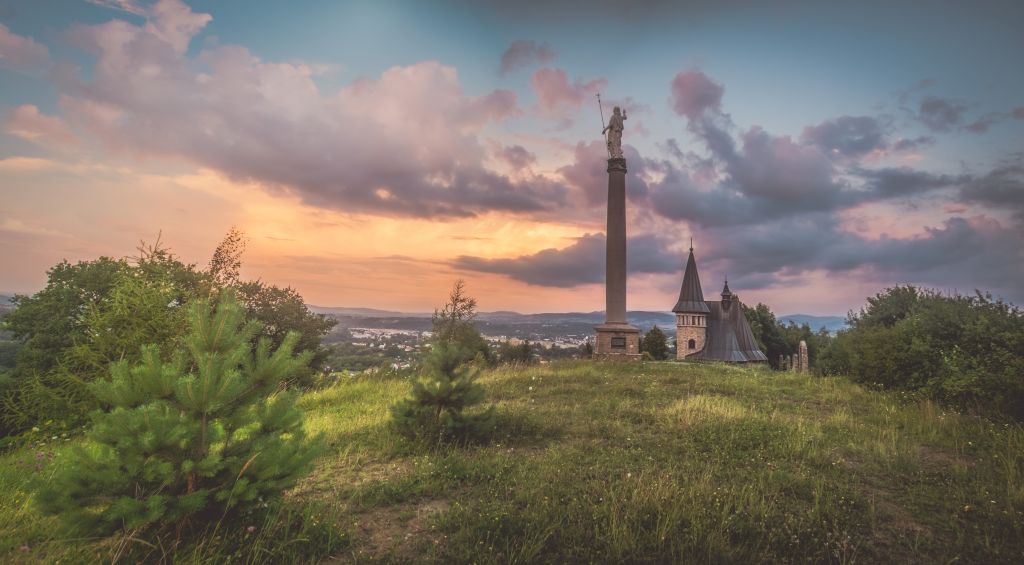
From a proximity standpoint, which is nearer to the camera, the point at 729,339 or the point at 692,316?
the point at 729,339

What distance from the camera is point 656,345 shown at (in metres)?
45.8

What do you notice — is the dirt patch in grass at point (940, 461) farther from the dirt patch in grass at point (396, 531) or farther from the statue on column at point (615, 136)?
the statue on column at point (615, 136)

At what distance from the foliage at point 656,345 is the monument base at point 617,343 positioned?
80.6 feet

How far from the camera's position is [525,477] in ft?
18.6

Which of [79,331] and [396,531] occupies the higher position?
[79,331]

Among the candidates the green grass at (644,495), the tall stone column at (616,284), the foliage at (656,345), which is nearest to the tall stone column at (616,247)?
the tall stone column at (616,284)

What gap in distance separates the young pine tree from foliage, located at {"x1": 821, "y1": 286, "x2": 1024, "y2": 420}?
12.2 metres

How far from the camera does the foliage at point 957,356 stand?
346 inches

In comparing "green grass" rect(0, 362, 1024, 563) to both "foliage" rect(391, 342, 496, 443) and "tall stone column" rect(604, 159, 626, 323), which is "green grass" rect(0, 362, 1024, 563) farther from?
"tall stone column" rect(604, 159, 626, 323)

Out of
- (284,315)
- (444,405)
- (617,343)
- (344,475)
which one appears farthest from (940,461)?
(284,315)

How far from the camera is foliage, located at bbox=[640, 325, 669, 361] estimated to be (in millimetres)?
45500

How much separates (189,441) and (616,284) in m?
21.1

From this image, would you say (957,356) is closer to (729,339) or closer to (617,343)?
(617,343)

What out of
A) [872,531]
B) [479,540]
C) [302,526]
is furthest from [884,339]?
[302,526]
